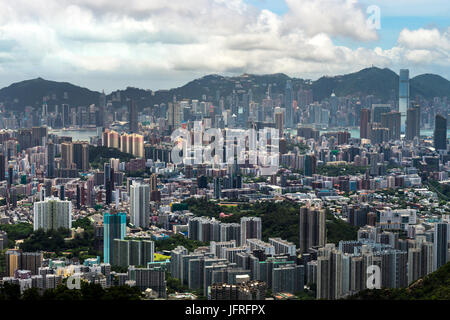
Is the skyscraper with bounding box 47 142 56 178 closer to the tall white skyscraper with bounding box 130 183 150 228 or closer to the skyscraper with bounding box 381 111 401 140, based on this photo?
the tall white skyscraper with bounding box 130 183 150 228

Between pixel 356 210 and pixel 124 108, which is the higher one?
pixel 124 108

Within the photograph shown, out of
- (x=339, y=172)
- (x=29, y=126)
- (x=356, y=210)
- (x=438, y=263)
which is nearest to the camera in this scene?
(x=438, y=263)

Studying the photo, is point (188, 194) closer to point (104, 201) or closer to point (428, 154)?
point (104, 201)

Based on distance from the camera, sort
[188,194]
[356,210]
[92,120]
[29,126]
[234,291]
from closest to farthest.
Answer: [234,291] < [356,210] < [188,194] < [29,126] < [92,120]

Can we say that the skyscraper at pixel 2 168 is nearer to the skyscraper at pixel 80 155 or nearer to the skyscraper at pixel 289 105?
the skyscraper at pixel 80 155

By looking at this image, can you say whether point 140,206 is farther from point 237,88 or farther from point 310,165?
point 237,88

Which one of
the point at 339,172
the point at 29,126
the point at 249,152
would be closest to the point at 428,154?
the point at 339,172

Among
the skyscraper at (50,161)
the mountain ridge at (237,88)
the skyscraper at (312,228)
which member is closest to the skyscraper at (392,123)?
Result: the mountain ridge at (237,88)
